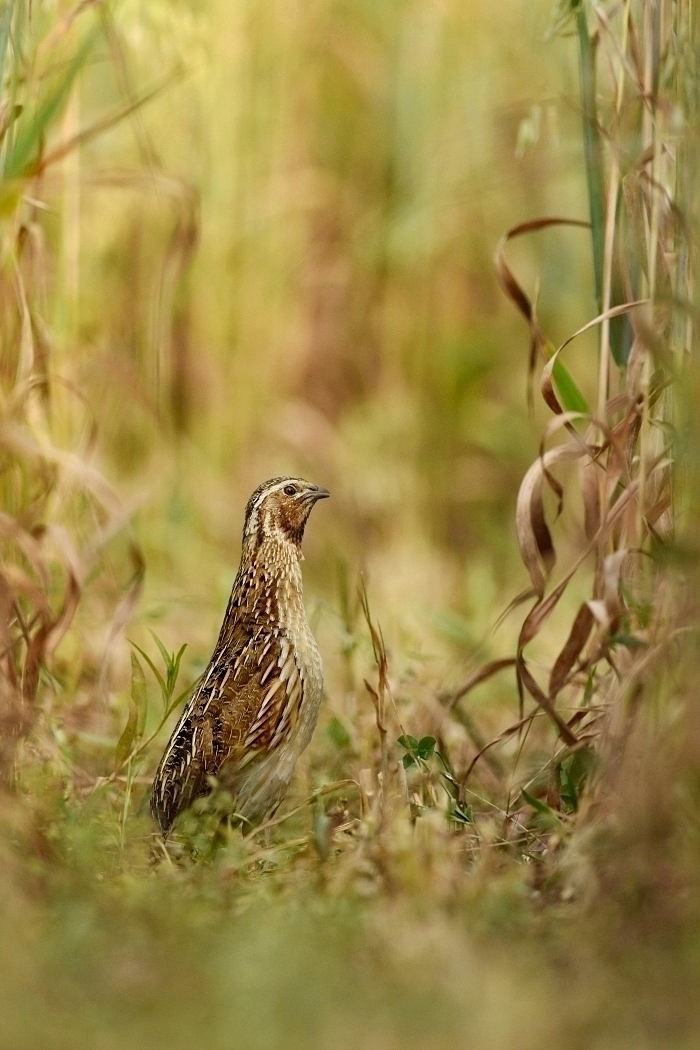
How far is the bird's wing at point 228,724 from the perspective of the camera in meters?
2.95

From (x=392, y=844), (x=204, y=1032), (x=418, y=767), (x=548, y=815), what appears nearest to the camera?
(x=204, y=1032)

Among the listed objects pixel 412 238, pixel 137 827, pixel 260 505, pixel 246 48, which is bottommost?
pixel 137 827

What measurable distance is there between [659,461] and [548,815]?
730 millimetres

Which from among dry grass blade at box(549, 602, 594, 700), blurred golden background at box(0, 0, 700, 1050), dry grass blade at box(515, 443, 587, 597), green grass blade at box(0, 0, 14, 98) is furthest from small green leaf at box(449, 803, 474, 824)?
green grass blade at box(0, 0, 14, 98)

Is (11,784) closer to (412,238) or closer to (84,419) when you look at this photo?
(84,419)

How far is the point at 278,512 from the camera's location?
127 inches

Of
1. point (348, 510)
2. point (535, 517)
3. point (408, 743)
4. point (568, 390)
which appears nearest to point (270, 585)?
point (408, 743)

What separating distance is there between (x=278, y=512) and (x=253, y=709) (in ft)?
1.61

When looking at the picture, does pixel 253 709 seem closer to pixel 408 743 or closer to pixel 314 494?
pixel 408 743

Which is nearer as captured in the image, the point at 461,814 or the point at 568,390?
the point at 461,814

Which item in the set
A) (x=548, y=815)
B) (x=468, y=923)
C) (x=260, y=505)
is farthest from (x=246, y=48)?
(x=468, y=923)

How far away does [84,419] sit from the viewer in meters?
4.14

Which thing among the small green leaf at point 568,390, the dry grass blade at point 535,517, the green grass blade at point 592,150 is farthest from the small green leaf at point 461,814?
the green grass blade at point 592,150

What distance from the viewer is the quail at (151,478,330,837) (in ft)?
9.70
